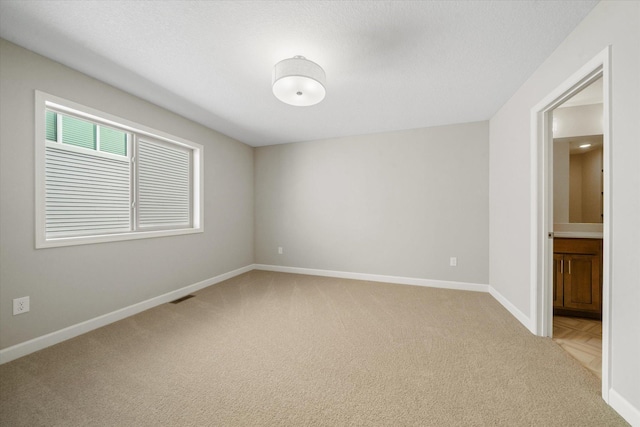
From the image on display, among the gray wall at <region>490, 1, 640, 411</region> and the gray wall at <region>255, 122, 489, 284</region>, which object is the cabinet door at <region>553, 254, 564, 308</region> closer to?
the gray wall at <region>255, 122, 489, 284</region>

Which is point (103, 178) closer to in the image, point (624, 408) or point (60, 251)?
point (60, 251)

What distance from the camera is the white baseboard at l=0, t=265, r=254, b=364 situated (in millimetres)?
1943

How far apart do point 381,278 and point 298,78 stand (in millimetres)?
3296

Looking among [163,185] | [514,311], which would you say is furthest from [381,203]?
[163,185]

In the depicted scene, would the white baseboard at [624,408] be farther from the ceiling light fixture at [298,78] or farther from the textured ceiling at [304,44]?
the ceiling light fixture at [298,78]

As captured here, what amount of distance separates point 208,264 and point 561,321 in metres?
4.50

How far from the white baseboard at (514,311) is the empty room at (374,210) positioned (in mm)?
57

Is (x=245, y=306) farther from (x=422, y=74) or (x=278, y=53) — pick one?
(x=422, y=74)

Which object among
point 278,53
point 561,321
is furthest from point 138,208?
point 561,321

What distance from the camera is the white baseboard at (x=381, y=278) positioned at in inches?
144

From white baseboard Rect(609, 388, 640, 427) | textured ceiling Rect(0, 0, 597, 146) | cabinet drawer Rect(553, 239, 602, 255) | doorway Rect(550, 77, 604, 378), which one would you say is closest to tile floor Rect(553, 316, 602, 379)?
doorway Rect(550, 77, 604, 378)

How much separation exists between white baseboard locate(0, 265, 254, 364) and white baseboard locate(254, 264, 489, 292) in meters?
1.49

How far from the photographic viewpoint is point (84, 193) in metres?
2.47

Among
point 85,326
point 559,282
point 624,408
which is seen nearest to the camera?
point 624,408
